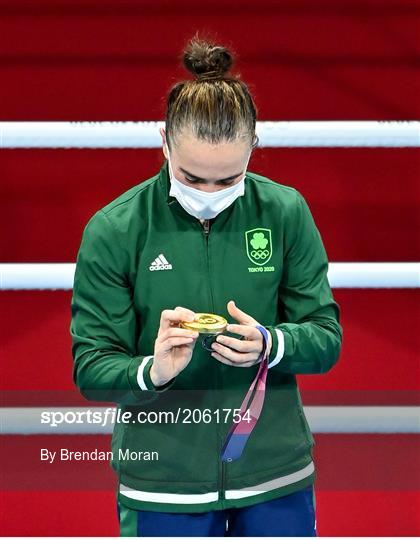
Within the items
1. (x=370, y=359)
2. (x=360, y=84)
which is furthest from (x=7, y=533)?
(x=360, y=84)

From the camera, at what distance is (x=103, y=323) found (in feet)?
3.90

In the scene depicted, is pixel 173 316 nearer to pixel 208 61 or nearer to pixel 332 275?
pixel 208 61

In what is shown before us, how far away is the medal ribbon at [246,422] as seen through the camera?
1.19m

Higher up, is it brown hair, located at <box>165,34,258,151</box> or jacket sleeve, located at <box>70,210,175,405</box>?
brown hair, located at <box>165,34,258,151</box>

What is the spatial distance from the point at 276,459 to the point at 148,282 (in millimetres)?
287

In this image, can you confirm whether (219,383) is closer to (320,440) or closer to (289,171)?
(320,440)

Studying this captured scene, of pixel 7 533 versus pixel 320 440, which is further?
pixel 320 440

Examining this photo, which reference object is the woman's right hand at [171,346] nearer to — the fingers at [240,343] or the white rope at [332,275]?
the fingers at [240,343]

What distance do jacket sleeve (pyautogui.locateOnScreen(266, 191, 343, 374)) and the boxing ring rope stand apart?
0.53 meters

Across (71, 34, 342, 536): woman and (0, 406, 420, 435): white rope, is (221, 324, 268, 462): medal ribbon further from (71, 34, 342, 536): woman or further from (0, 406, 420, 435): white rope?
(0, 406, 420, 435): white rope

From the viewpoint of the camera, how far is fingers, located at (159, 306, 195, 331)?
1121 millimetres

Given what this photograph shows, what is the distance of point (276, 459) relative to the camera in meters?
1.23

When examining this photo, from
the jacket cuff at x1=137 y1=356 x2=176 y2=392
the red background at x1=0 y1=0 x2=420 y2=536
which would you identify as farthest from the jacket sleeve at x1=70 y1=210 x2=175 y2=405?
the red background at x1=0 y1=0 x2=420 y2=536

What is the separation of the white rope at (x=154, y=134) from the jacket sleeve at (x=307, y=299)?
1.74 ft
